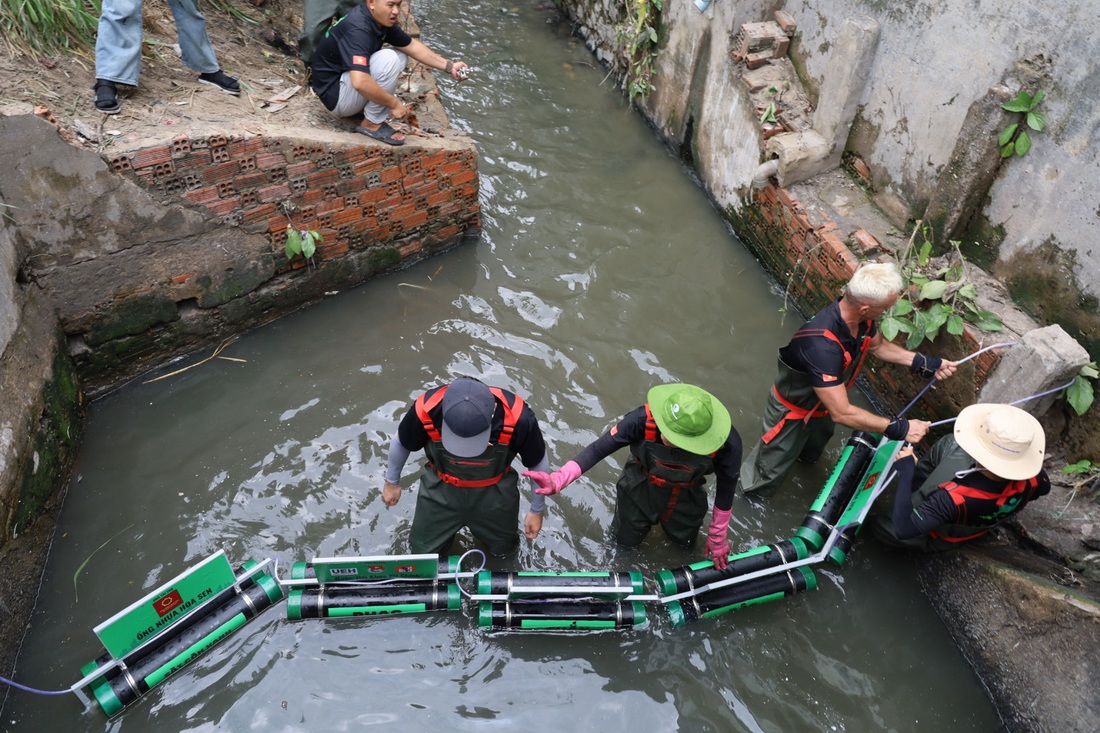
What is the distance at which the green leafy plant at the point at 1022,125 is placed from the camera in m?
4.20

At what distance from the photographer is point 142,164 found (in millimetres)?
4422

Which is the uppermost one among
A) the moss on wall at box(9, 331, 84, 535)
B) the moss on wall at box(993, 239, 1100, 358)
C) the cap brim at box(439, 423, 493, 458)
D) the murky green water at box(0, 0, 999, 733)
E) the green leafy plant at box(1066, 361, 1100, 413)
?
the moss on wall at box(993, 239, 1100, 358)

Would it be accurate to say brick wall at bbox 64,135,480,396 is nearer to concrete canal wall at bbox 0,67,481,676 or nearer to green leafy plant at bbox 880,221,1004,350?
concrete canal wall at bbox 0,67,481,676

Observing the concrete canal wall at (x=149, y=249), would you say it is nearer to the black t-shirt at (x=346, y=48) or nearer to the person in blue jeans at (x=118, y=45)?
the black t-shirt at (x=346, y=48)

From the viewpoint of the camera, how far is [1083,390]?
4.07m

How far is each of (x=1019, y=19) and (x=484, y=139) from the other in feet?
14.6

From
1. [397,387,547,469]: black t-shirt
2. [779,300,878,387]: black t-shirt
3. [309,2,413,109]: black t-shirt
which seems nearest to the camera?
[397,387,547,469]: black t-shirt

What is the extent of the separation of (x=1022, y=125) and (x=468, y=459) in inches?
144

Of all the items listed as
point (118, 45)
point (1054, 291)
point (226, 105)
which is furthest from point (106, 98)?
point (1054, 291)

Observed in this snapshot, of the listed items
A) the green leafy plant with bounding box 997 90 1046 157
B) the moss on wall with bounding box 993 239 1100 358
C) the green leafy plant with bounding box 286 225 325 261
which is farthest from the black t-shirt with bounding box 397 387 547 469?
the green leafy plant with bounding box 997 90 1046 157

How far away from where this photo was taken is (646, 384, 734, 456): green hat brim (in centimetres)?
341

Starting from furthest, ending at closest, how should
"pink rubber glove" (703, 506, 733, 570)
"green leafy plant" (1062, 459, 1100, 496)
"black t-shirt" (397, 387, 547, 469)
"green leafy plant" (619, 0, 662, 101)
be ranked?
"green leafy plant" (619, 0, 662, 101) < "green leafy plant" (1062, 459, 1100, 496) < "pink rubber glove" (703, 506, 733, 570) < "black t-shirt" (397, 387, 547, 469)

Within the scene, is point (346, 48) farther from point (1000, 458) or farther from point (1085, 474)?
point (1085, 474)

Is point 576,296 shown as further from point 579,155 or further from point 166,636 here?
point 166,636
